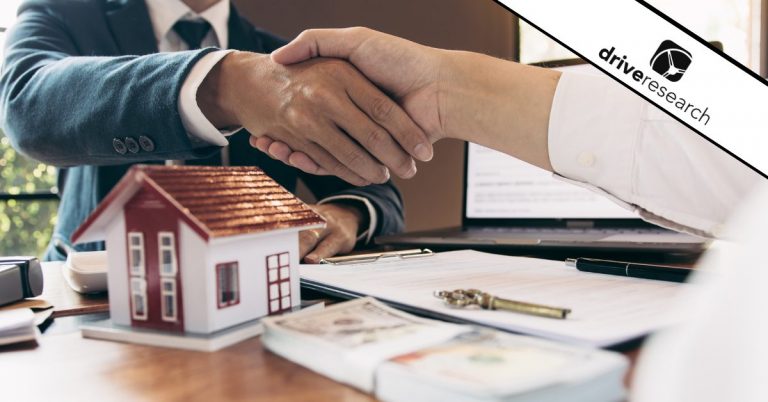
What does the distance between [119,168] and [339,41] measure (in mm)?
793

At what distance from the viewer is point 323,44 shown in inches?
32.1

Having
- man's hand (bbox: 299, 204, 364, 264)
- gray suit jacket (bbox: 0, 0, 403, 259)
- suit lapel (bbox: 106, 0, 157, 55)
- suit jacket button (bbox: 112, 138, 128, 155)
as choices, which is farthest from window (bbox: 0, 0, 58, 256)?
man's hand (bbox: 299, 204, 364, 264)

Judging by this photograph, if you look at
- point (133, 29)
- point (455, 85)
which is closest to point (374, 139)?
point (455, 85)

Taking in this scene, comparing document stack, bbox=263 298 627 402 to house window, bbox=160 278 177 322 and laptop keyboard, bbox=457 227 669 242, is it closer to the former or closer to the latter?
house window, bbox=160 278 177 322

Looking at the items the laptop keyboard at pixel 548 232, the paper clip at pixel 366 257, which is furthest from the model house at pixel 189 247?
the laptop keyboard at pixel 548 232

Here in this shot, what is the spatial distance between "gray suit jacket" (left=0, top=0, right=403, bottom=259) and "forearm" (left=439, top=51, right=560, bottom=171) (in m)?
0.35

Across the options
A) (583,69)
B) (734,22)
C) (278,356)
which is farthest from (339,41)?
(734,22)

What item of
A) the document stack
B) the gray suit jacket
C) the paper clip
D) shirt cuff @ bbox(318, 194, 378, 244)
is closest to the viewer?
the document stack

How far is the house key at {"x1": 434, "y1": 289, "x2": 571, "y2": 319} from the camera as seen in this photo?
423 millimetres

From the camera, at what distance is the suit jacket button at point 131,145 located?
0.88 meters

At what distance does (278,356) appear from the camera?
400 millimetres

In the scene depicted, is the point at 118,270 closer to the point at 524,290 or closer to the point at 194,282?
the point at 194,282

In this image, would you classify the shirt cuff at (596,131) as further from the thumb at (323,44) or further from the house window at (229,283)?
the house window at (229,283)

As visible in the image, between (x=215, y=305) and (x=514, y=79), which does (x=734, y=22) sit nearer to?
(x=514, y=79)
